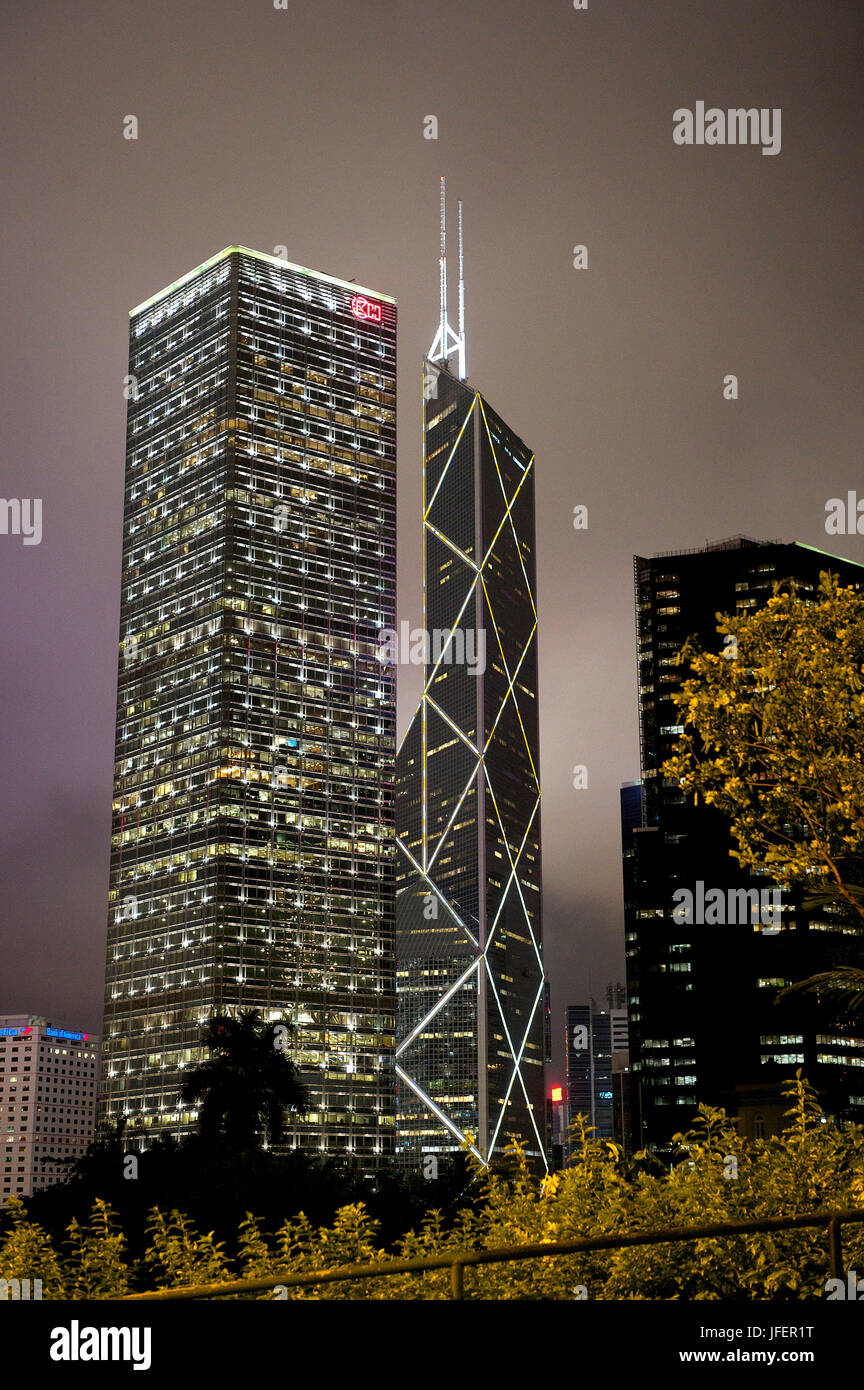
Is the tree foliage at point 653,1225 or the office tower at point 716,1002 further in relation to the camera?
the office tower at point 716,1002

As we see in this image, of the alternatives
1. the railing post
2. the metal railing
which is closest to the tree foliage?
the railing post

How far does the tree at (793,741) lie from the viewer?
15664mm

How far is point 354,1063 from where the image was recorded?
603ft

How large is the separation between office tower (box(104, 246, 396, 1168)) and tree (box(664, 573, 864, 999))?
6433 inches

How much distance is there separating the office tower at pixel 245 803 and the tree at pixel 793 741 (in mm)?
163402

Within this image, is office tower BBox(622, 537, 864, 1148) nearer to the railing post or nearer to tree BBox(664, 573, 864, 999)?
tree BBox(664, 573, 864, 999)

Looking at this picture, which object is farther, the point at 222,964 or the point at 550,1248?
the point at 222,964

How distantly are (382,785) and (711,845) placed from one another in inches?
1792

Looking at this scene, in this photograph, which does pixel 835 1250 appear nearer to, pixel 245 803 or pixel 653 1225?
pixel 653 1225

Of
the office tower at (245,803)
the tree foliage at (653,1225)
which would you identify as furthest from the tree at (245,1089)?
the tree foliage at (653,1225)

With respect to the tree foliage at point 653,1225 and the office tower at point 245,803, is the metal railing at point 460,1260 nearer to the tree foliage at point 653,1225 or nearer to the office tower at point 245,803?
the tree foliage at point 653,1225

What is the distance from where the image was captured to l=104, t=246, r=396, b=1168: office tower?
178m

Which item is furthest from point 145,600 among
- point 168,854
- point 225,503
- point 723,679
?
point 723,679
